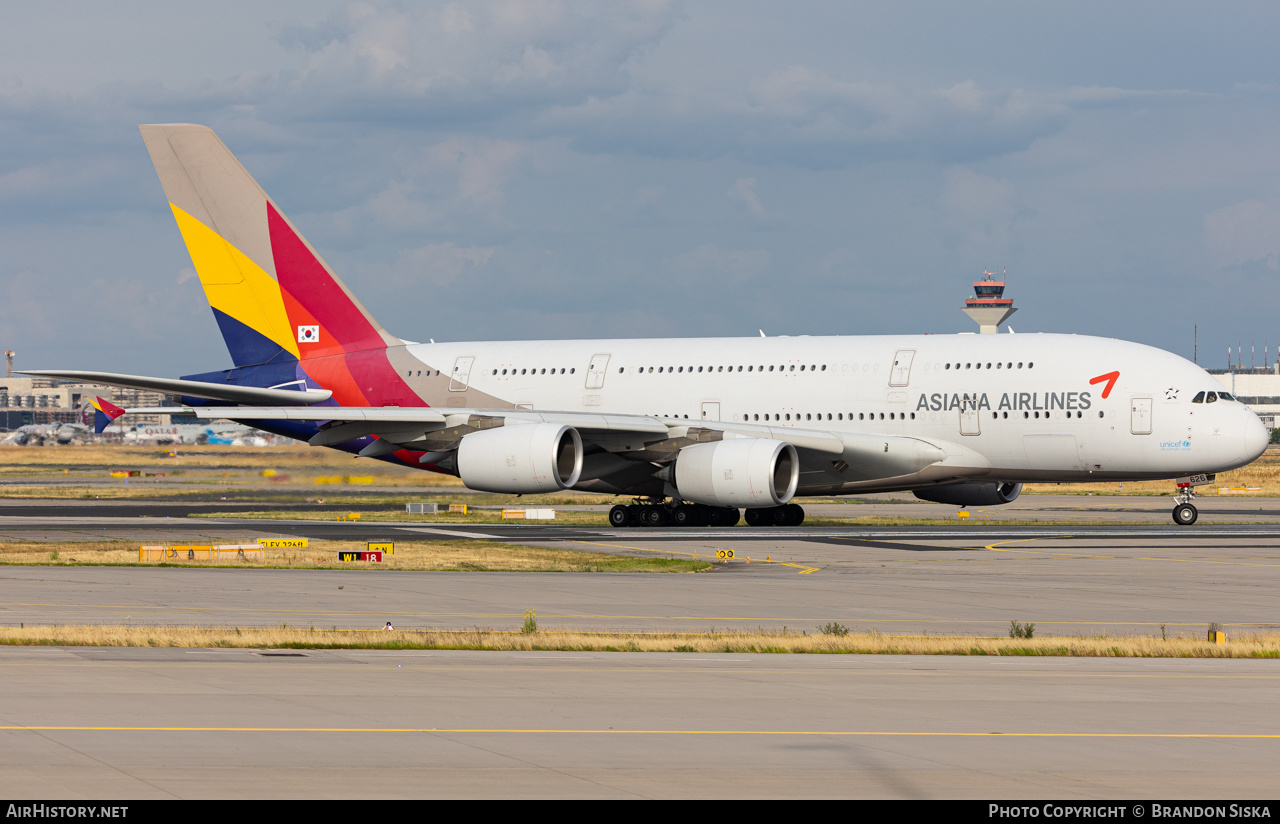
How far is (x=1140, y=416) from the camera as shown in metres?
37.7

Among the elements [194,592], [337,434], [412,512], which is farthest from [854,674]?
[412,512]

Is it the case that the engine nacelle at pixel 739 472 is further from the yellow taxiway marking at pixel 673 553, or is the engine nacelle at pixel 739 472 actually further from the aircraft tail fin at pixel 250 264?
the aircraft tail fin at pixel 250 264

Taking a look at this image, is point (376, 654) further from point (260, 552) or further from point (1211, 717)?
point (260, 552)

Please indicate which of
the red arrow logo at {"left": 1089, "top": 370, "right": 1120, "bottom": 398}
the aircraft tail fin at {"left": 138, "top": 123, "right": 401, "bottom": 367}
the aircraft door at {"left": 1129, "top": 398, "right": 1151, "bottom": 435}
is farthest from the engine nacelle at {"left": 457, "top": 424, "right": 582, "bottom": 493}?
the aircraft door at {"left": 1129, "top": 398, "right": 1151, "bottom": 435}

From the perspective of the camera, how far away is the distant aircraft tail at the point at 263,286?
46.0 metres

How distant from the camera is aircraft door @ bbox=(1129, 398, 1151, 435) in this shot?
123 feet

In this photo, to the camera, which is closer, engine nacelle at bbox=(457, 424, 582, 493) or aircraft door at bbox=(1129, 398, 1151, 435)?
aircraft door at bbox=(1129, 398, 1151, 435)

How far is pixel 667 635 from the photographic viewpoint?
59.5ft

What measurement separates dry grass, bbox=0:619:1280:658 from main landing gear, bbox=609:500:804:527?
23.7 m

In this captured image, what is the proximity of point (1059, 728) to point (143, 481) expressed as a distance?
66958mm

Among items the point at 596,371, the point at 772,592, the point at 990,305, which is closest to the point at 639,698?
the point at 772,592

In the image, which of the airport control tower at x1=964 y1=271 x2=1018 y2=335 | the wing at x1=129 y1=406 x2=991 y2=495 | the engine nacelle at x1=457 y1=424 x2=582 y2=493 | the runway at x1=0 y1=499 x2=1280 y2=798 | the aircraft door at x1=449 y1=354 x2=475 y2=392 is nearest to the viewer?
the runway at x1=0 y1=499 x2=1280 y2=798

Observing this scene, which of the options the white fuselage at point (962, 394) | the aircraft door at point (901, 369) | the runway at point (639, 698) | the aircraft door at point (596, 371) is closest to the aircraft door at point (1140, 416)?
the white fuselage at point (962, 394)

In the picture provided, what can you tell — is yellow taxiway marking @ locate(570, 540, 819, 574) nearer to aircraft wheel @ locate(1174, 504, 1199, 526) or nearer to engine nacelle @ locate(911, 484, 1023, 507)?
engine nacelle @ locate(911, 484, 1023, 507)
